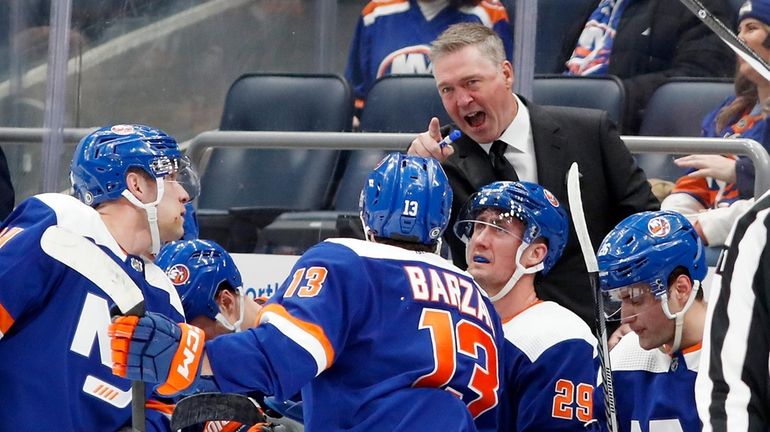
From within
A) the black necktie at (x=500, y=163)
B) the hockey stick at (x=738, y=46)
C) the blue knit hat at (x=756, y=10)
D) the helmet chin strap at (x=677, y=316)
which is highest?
the hockey stick at (x=738, y=46)

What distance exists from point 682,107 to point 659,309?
1209 millimetres

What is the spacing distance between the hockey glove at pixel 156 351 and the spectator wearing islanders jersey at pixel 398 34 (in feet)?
6.82

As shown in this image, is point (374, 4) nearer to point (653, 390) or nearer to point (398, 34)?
point (398, 34)

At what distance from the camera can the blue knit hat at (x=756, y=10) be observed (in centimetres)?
378

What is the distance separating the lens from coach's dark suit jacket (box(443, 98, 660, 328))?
3.49 m

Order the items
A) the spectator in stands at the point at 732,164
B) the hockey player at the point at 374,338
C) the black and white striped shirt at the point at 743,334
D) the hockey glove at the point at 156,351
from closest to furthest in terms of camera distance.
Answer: the black and white striped shirt at the point at 743,334, the hockey glove at the point at 156,351, the hockey player at the point at 374,338, the spectator in stands at the point at 732,164

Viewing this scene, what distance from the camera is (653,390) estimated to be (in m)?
3.00

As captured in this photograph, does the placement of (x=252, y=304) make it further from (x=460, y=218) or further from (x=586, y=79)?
(x=586, y=79)

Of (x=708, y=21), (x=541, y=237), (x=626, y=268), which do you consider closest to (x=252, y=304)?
(x=541, y=237)

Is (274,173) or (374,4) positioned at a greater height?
(374,4)

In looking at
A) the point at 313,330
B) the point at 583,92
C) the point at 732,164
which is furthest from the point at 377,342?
the point at 583,92

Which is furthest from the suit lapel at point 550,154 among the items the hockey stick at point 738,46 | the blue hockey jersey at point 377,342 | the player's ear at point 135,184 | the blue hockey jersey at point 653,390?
the hockey stick at point 738,46

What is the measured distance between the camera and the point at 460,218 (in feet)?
10.5

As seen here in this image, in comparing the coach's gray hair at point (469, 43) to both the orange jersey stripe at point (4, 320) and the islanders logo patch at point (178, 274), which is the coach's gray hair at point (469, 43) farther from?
the orange jersey stripe at point (4, 320)
